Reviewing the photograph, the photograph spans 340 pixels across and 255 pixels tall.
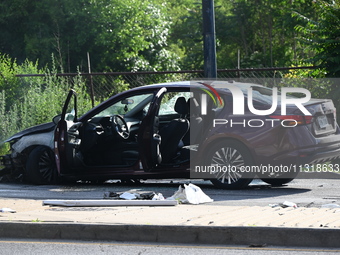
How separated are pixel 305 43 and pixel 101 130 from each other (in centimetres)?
624

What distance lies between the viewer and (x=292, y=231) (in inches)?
285

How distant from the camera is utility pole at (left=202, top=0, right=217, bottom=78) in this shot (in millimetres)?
14516

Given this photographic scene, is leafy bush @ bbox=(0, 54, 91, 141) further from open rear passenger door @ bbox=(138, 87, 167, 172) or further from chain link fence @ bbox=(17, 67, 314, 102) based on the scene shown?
open rear passenger door @ bbox=(138, 87, 167, 172)

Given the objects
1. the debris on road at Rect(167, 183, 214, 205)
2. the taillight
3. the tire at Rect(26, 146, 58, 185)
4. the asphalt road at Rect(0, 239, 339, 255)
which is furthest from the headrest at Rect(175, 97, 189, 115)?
the asphalt road at Rect(0, 239, 339, 255)

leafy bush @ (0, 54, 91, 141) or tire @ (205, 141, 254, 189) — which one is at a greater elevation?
leafy bush @ (0, 54, 91, 141)

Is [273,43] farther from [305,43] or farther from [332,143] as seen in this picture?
[332,143]

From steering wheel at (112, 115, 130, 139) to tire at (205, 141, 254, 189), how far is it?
5.17ft

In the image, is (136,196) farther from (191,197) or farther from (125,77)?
(125,77)

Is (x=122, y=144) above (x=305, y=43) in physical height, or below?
below

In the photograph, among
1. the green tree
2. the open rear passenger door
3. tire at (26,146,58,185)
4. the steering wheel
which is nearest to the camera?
the open rear passenger door

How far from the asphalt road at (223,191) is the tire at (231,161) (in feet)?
0.51

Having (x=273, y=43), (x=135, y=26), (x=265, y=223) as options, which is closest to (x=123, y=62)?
(x=135, y=26)

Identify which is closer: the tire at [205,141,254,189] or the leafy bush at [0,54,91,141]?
the tire at [205,141,254,189]

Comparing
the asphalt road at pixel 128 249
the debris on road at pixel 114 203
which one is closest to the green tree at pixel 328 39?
the debris on road at pixel 114 203
